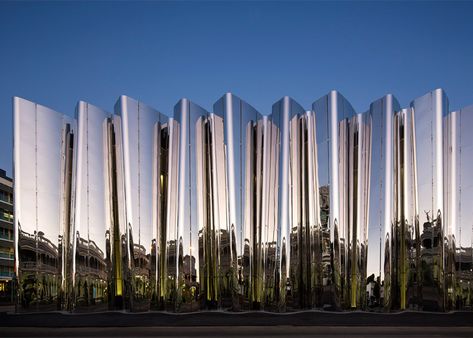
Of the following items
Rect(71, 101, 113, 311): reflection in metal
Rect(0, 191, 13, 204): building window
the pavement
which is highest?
Rect(0, 191, 13, 204): building window

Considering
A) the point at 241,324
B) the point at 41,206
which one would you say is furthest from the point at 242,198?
the point at 41,206

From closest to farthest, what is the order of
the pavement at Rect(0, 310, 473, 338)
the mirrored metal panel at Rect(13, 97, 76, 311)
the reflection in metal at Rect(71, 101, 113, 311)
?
the pavement at Rect(0, 310, 473, 338) < the mirrored metal panel at Rect(13, 97, 76, 311) < the reflection in metal at Rect(71, 101, 113, 311)

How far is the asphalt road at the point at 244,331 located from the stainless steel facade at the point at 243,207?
4945 millimetres

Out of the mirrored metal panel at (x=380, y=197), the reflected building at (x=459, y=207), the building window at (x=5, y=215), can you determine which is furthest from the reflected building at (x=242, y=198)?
the building window at (x=5, y=215)

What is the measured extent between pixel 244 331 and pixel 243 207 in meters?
6.83

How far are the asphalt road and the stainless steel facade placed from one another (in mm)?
4945

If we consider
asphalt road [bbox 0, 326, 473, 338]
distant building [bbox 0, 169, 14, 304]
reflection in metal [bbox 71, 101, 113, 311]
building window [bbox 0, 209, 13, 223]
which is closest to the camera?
asphalt road [bbox 0, 326, 473, 338]

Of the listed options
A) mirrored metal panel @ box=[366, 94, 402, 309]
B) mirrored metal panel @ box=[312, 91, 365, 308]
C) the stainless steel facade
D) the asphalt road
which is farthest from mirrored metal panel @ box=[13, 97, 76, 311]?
mirrored metal panel @ box=[366, 94, 402, 309]

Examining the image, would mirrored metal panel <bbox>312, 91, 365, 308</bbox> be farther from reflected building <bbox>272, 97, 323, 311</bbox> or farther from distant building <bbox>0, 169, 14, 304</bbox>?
distant building <bbox>0, 169, 14, 304</bbox>

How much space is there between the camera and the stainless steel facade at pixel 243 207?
19.0 m

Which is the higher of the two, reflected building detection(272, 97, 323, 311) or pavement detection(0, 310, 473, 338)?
reflected building detection(272, 97, 323, 311)

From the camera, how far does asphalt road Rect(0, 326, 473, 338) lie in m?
12.7

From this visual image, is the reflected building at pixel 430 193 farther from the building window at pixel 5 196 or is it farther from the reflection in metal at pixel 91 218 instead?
the building window at pixel 5 196

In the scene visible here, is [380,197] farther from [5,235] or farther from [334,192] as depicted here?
[5,235]
